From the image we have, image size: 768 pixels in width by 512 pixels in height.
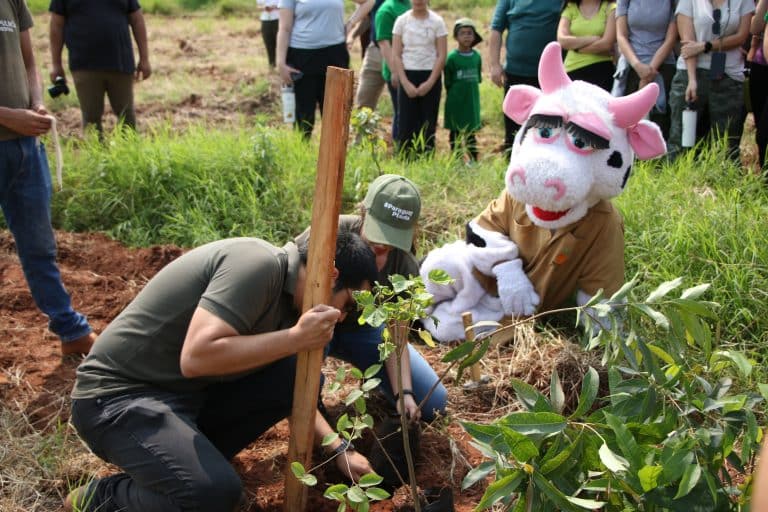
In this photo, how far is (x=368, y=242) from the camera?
9.30 ft

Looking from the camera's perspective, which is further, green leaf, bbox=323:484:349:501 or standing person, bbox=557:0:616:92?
standing person, bbox=557:0:616:92

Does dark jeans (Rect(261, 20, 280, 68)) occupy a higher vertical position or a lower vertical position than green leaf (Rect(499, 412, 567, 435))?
higher

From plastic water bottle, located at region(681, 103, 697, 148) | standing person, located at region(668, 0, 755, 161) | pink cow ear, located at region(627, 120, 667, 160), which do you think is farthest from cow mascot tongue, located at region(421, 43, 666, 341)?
standing person, located at region(668, 0, 755, 161)

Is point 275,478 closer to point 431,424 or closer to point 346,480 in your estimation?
point 346,480

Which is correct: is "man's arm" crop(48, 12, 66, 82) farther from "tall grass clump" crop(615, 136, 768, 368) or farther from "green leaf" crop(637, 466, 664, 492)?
"green leaf" crop(637, 466, 664, 492)

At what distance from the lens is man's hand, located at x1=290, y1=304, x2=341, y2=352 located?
7.22 ft

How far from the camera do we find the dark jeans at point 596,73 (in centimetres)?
514

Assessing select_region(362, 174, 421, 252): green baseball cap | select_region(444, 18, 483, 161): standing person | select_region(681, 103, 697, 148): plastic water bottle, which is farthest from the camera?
select_region(444, 18, 483, 161): standing person

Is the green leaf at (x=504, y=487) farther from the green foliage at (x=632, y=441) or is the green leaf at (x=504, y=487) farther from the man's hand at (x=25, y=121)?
the man's hand at (x=25, y=121)

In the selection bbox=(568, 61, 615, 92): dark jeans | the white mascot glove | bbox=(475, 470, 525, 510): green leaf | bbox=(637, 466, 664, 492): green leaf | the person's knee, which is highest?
bbox=(568, 61, 615, 92): dark jeans

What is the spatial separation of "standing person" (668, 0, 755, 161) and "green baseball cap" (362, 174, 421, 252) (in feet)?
9.02

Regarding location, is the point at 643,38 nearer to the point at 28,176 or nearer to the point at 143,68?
the point at 143,68

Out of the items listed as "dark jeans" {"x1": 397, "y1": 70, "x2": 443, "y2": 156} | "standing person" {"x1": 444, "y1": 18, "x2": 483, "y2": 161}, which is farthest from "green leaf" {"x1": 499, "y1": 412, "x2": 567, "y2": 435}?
"standing person" {"x1": 444, "y1": 18, "x2": 483, "y2": 161}

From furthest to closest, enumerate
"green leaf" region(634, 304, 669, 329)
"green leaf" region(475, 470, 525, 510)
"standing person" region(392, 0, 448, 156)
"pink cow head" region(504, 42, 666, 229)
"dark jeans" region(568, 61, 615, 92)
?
"standing person" region(392, 0, 448, 156)
"dark jeans" region(568, 61, 615, 92)
"pink cow head" region(504, 42, 666, 229)
"green leaf" region(634, 304, 669, 329)
"green leaf" region(475, 470, 525, 510)
